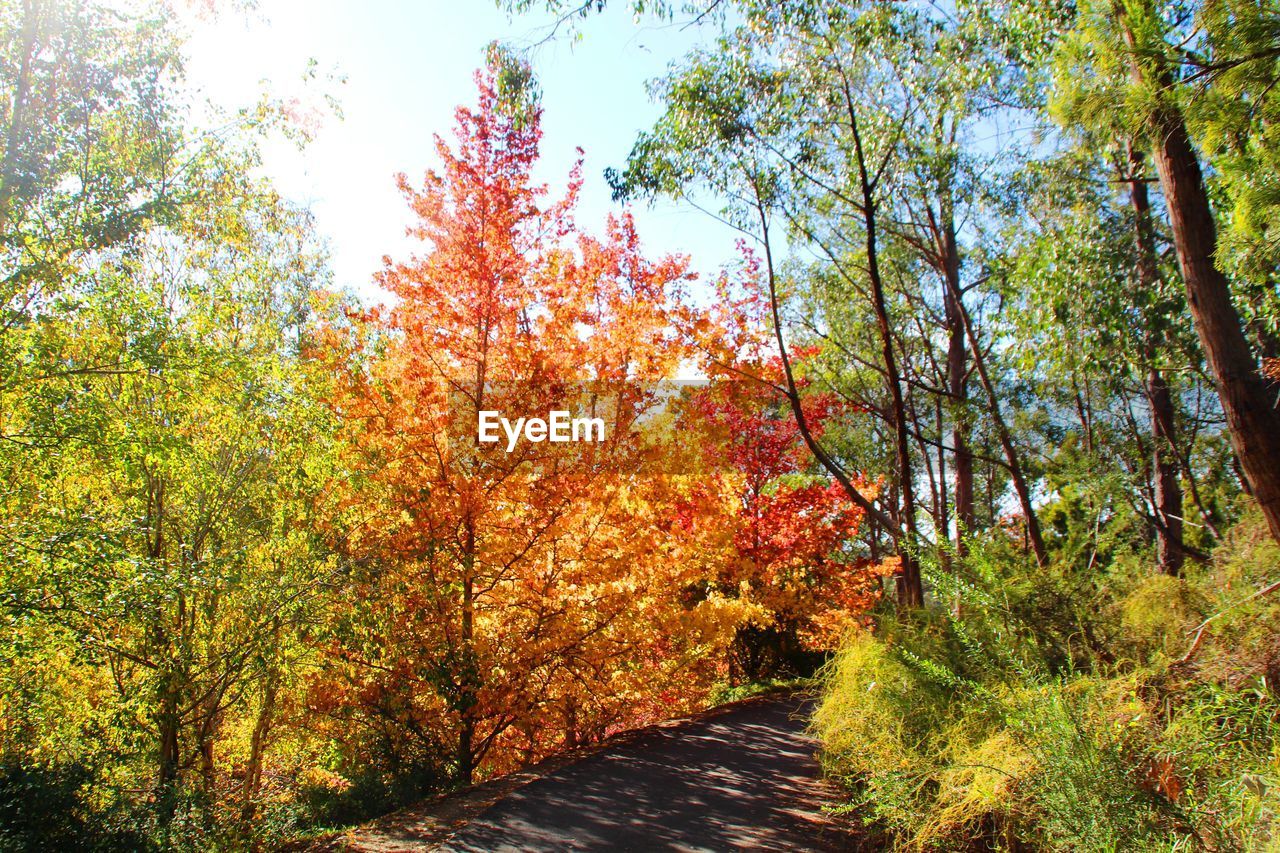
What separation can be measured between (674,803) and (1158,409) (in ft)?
30.2

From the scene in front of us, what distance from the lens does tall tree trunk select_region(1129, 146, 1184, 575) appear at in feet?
31.6

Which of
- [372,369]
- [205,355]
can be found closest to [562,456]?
[372,369]

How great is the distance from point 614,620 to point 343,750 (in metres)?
2.94

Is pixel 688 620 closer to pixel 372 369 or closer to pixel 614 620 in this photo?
pixel 614 620

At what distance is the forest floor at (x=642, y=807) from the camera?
514 cm

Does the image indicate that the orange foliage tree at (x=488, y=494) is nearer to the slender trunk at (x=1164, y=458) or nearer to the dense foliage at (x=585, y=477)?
the dense foliage at (x=585, y=477)

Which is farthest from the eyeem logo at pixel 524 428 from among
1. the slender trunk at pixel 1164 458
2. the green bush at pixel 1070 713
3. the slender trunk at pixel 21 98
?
the slender trunk at pixel 1164 458

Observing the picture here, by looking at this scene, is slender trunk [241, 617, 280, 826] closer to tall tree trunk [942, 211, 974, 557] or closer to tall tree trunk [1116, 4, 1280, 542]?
tall tree trunk [1116, 4, 1280, 542]

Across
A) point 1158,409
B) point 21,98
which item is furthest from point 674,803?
point 21,98

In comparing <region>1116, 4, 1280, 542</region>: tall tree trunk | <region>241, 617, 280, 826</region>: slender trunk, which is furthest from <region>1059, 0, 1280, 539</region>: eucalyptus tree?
<region>241, 617, 280, 826</region>: slender trunk

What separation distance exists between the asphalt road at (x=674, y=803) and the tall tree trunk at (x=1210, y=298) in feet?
11.7

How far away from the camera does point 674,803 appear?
601 centimetres

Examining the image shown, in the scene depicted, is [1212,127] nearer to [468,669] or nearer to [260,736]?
[468,669]

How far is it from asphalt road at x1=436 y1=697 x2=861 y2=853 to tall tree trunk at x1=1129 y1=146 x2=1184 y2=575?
4.88 meters
